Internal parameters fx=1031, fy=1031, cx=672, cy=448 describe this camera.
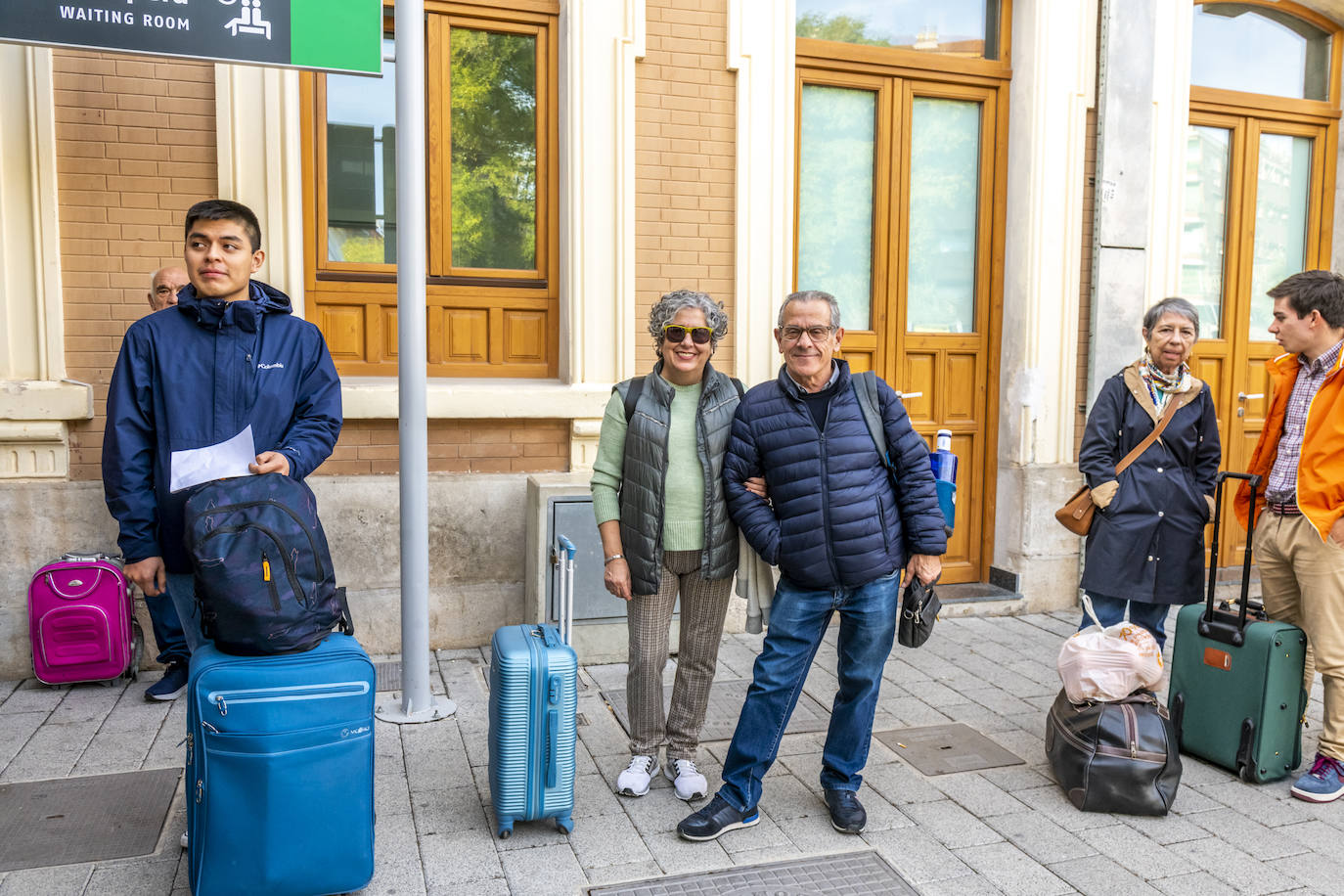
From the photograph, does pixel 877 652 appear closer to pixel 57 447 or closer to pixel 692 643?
pixel 692 643

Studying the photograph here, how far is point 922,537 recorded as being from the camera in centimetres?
354

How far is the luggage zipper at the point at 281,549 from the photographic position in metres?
2.93

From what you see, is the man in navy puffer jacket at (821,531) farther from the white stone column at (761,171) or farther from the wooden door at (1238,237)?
the wooden door at (1238,237)

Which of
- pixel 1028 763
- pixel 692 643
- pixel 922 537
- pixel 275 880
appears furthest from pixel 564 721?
pixel 1028 763

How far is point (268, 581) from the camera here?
9.77ft

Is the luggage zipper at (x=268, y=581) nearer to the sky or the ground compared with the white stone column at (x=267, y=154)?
nearer to the ground

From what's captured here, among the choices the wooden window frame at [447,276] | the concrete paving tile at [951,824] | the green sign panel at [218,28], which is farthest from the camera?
the wooden window frame at [447,276]

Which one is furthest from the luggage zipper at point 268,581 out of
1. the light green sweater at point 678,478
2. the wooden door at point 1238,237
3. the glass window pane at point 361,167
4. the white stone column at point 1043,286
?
the wooden door at point 1238,237

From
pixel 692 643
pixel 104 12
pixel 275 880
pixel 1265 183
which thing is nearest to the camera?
pixel 275 880

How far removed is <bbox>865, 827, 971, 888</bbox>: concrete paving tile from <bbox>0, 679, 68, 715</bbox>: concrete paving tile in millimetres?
3755

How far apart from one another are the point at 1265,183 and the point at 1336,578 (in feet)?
16.0

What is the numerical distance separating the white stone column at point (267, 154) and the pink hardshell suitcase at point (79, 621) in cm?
165

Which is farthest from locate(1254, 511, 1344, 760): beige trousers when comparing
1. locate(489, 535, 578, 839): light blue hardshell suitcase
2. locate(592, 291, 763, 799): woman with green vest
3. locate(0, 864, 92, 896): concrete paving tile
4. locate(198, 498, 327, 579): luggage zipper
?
locate(0, 864, 92, 896): concrete paving tile

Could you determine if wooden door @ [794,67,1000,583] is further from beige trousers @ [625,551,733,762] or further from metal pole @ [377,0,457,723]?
beige trousers @ [625,551,733,762]
